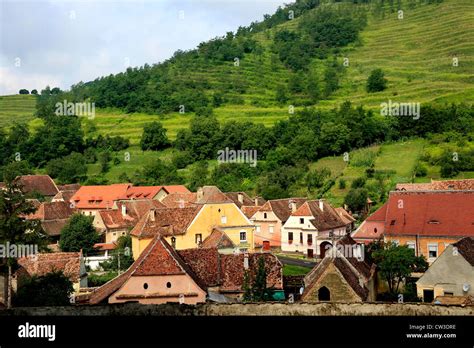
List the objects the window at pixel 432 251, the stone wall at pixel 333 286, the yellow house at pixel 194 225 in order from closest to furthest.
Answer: the stone wall at pixel 333 286, the window at pixel 432 251, the yellow house at pixel 194 225

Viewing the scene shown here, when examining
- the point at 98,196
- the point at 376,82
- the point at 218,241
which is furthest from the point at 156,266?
the point at 376,82

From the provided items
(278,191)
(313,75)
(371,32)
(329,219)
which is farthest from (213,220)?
(371,32)

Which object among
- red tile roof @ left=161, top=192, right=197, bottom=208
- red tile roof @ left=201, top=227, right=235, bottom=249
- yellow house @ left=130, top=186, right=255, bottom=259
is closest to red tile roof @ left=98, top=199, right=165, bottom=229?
red tile roof @ left=161, top=192, right=197, bottom=208

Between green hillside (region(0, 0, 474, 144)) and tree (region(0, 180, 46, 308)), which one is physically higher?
green hillside (region(0, 0, 474, 144))

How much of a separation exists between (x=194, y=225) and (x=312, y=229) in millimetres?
11442

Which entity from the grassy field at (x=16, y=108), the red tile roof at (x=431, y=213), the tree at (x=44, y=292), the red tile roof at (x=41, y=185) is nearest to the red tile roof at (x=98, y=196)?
the red tile roof at (x=41, y=185)

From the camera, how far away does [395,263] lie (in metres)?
28.9

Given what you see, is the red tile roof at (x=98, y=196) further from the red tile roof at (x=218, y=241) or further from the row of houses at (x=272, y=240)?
the red tile roof at (x=218, y=241)

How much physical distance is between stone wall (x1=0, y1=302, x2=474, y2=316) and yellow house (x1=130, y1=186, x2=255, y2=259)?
2521cm

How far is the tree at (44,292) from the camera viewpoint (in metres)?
21.9

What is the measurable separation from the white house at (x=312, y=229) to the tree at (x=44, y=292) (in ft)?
84.0

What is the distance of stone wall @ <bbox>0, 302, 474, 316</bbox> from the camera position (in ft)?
43.8

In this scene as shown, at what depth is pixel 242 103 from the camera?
103500 mm

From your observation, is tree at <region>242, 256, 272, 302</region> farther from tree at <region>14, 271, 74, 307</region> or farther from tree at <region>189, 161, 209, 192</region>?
tree at <region>189, 161, 209, 192</region>
